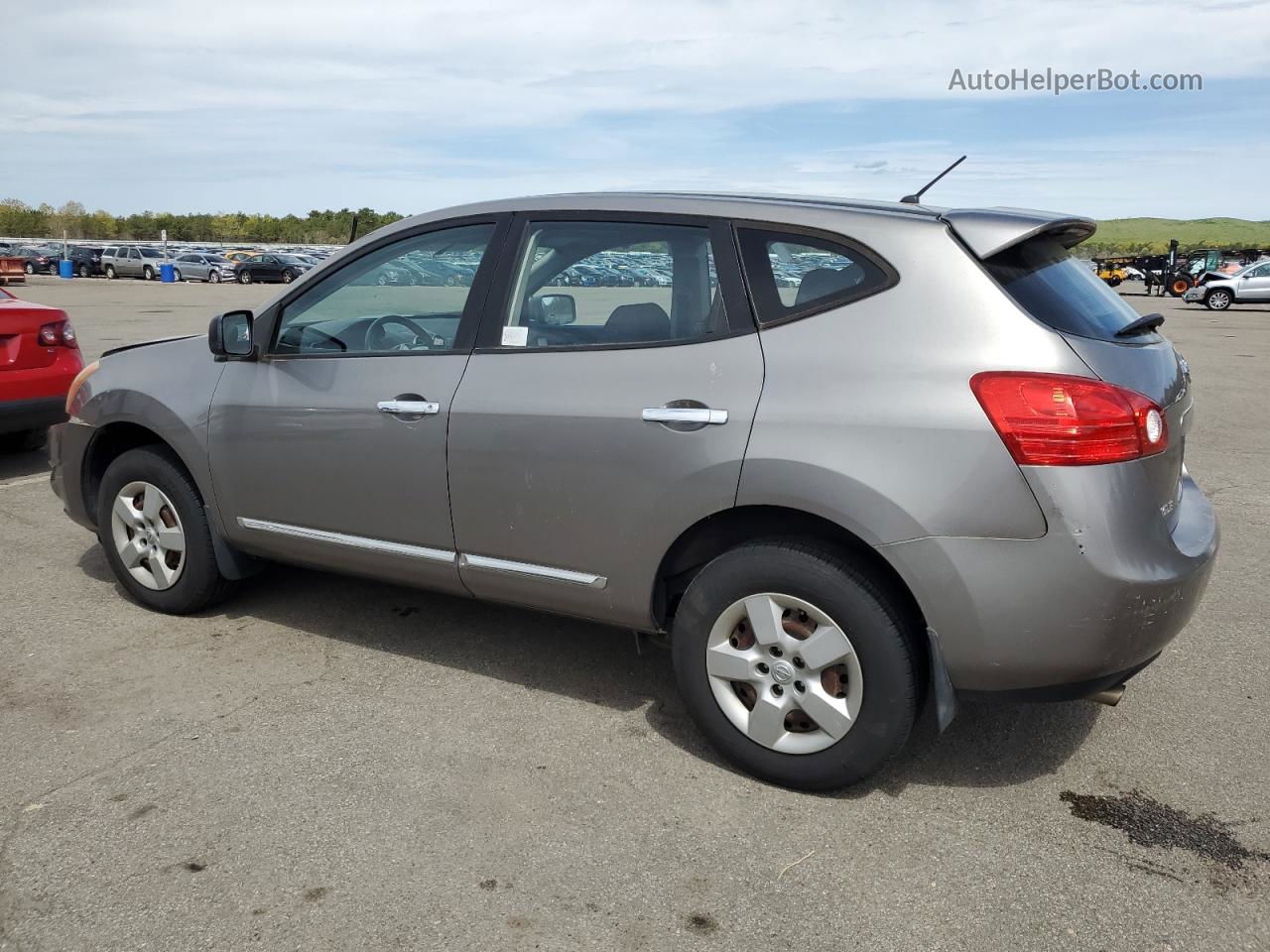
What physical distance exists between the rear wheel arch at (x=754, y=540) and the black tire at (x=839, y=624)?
39 mm

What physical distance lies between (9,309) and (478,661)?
516 cm

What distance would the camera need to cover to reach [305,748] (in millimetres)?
3580

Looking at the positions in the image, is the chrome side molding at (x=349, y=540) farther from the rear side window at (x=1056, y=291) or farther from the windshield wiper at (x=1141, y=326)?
the windshield wiper at (x=1141, y=326)

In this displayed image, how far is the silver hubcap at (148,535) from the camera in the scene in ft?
15.3

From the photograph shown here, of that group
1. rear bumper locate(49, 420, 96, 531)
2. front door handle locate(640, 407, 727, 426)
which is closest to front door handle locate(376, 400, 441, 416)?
front door handle locate(640, 407, 727, 426)

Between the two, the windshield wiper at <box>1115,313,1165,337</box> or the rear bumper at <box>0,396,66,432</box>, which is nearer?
the windshield wiper at <box>1115,313,1165,337</box>

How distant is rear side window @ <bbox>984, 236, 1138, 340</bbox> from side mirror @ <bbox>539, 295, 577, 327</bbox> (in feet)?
4.43

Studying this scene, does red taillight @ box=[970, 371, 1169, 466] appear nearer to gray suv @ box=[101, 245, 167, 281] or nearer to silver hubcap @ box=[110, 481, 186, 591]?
silver hubcap @ box=[110, 481, 186, 591]

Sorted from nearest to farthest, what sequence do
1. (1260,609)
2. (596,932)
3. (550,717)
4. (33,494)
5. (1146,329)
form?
(596,932) < (1146,329) < (550,717) < (1260,609) < (33,494)

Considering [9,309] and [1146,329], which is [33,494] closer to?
[9,309]

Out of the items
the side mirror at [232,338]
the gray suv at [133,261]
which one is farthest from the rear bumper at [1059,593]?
the gray suv at [133,261]

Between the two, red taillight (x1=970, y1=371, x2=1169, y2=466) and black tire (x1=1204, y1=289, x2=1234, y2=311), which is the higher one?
red taillight (x1=970, y1=371, x2=1169, y2=466)

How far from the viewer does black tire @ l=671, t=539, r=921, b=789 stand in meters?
3.11

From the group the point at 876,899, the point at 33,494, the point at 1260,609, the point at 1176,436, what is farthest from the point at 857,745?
the point at 33,494
